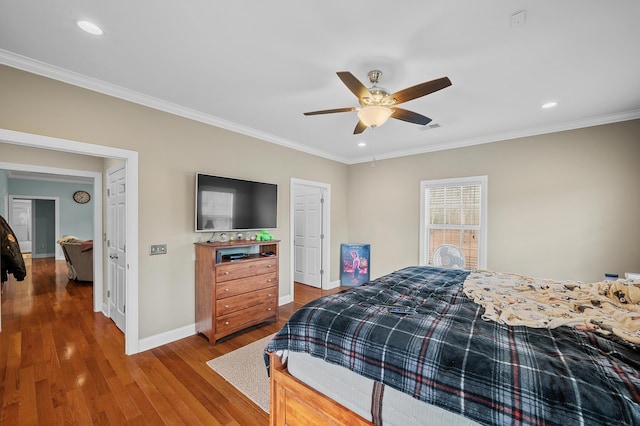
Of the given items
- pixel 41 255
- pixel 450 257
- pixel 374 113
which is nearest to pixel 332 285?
pixel 450 257

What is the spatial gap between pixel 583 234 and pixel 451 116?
2.29 meters

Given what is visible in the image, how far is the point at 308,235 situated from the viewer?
216 inches

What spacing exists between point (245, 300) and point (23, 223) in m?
11.6

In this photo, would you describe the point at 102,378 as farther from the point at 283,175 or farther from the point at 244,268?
the point at 283,175

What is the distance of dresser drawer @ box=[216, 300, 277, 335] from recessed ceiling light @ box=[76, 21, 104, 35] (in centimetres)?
275

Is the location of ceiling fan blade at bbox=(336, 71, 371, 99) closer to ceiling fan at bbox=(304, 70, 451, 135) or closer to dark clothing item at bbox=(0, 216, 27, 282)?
ceiling fan at bbox=(304, 70, 451, 135)

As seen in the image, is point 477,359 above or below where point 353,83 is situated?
below

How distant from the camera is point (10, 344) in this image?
9.29 ft

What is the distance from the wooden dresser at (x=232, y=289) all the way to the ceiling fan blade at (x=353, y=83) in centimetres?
221

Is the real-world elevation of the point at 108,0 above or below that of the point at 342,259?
above

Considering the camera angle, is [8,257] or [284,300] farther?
[284,300]

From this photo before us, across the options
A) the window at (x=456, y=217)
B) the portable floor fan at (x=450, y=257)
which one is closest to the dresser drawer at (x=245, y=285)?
the portable floor fan at (x=450, y=257)

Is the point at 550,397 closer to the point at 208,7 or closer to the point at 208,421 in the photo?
the point at 208,421

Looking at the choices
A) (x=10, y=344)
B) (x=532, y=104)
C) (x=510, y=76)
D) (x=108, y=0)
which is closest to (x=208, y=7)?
(x=108, y=0)
